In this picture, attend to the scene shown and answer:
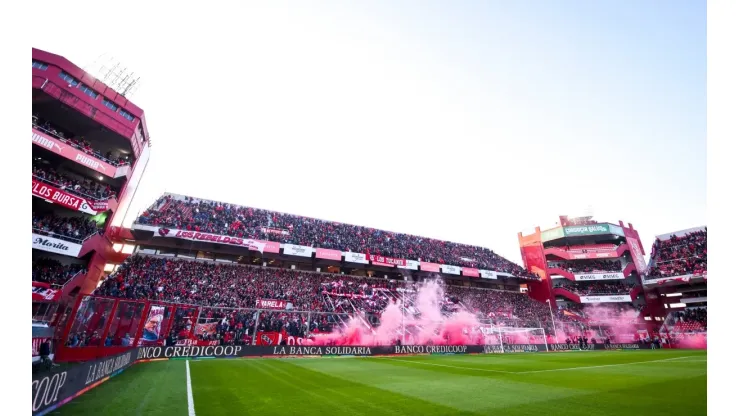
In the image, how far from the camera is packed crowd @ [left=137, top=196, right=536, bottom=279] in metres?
32.9

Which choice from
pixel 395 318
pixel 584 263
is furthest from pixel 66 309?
pixel 584 263

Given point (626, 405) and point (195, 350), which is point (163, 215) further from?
point (626, 405)

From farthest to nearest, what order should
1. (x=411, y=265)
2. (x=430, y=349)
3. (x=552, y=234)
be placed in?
(x=552, y=234) < (x=411, y=265) < (x=430, y=349)

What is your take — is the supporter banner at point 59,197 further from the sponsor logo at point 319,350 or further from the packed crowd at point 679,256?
the packed crowd at point 679,256

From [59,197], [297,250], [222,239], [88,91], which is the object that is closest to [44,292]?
[59,197]

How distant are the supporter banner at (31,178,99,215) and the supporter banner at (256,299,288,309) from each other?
1376 cm

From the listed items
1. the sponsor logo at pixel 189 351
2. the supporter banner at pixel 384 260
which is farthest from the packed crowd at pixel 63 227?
the supporter banner at pixel 384 260

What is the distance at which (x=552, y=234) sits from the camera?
174ft

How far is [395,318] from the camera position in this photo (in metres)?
30.7

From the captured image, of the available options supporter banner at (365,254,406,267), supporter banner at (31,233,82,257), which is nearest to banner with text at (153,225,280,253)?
supporter banner at (31,233,82,257)

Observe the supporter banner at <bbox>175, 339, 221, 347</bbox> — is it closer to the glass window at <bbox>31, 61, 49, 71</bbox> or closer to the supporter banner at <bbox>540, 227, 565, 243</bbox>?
the glass window at <bbox>31, 61, 49, 71</bbox>

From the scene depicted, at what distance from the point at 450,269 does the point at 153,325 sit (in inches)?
1273

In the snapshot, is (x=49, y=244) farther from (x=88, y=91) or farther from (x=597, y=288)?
(x=597, y=288)

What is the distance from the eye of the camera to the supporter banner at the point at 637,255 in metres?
48.7
